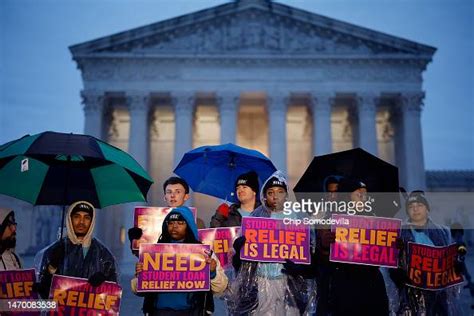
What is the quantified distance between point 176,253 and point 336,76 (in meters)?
32.0

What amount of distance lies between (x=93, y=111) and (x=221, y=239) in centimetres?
3035

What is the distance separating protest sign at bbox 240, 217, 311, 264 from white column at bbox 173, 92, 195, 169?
28.5m

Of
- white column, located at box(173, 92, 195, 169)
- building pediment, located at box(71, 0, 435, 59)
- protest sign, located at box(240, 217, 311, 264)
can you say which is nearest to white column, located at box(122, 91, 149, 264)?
white column, located at box(173, 92, 195, 169)

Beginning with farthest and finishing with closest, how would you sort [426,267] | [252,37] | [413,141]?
[252,37] → [413,141] → [426,267]

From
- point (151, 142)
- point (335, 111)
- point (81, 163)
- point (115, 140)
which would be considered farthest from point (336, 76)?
point (81, 163)

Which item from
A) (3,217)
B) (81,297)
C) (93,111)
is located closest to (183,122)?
(93,111)

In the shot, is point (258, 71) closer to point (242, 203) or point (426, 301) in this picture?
point (242, 203)

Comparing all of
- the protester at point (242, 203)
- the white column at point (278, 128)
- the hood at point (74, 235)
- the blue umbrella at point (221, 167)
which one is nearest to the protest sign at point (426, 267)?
the protester at point (242, 203)

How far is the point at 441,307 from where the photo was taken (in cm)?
643

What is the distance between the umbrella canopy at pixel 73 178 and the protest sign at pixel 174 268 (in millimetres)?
1689

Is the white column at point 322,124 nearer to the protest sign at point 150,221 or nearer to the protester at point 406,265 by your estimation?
the protester at point 406,265

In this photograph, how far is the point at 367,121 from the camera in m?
34.5

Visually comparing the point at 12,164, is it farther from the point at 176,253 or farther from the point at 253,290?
the point at 253,290

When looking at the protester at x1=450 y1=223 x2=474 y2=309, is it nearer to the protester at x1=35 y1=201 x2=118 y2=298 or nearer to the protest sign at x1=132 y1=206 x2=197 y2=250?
the protest sign at x1=132 y1=206 x2=197 y2=250
